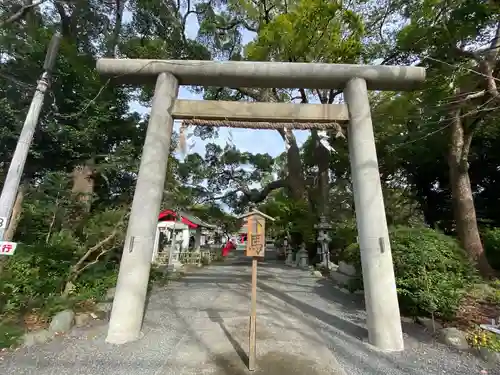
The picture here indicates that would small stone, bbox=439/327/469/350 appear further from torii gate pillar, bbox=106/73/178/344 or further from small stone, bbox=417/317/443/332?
torii gate pillar, bbox=106/73/178/344

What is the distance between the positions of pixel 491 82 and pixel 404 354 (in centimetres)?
607

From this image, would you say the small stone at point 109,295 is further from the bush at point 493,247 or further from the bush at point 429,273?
the bush at point 493,247

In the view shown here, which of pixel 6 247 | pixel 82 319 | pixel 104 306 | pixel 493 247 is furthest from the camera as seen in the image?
pixel 493 247

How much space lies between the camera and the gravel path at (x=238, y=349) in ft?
10.6

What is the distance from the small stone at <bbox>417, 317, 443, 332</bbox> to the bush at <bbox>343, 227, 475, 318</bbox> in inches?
5.1

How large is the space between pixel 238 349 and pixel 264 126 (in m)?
3.69

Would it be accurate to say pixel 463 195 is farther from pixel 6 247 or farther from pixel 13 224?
pixel 13 224

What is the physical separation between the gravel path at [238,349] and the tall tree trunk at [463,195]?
3.80 meters

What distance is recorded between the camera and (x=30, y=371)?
311cm

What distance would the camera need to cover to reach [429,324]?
4594mm

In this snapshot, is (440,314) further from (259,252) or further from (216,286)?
(216,286)

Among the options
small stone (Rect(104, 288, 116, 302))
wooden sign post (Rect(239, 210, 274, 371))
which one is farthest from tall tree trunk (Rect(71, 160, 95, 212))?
wooden sign post (Rect(239, 210, 274, 371))

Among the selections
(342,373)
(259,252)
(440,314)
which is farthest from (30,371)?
(440,314)

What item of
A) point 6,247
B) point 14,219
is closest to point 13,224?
point 14,219
